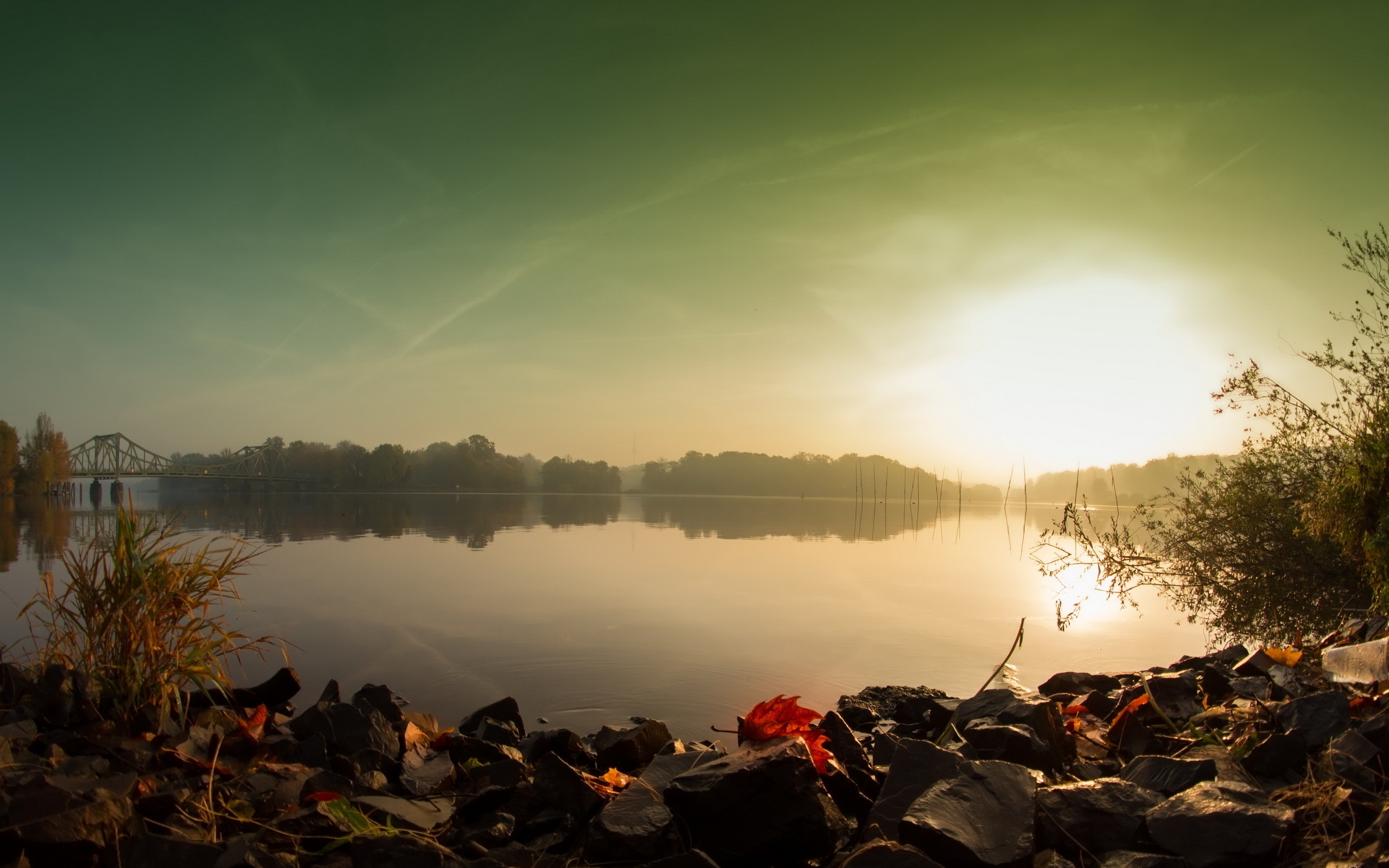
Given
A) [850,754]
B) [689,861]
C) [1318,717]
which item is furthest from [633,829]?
[1318,717]

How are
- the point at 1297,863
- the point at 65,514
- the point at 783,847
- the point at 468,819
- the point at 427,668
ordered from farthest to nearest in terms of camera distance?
the point at 65,514 → the point at 427,668 → the point at 468,819 → the point at 783,847 → the point at 1297,863

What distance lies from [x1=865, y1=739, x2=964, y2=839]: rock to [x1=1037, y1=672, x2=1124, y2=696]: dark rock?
4802 millimetres

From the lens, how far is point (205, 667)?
578 centimetres

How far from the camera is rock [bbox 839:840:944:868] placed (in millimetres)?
3264

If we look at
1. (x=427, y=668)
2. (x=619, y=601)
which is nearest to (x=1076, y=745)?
(x=427, y=668)

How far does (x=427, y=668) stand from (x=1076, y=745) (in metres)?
7.68

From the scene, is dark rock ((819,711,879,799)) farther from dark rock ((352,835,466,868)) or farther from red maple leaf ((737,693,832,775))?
dark rock ((352,835,466,868))

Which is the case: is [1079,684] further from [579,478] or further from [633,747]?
[579,478]

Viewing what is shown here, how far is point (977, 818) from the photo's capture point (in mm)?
3543

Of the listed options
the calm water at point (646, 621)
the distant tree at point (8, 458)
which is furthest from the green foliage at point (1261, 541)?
the distant tree at point (8, 458)

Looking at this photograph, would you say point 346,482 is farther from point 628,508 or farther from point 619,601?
point 619,601

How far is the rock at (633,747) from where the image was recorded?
5.47 meters

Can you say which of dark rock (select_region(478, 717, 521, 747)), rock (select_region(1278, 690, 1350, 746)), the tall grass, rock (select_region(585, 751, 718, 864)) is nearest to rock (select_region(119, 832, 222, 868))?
rock (select_region(585, 751, 718, 864))

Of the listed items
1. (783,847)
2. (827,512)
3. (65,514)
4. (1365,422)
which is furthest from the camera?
(827,512)
